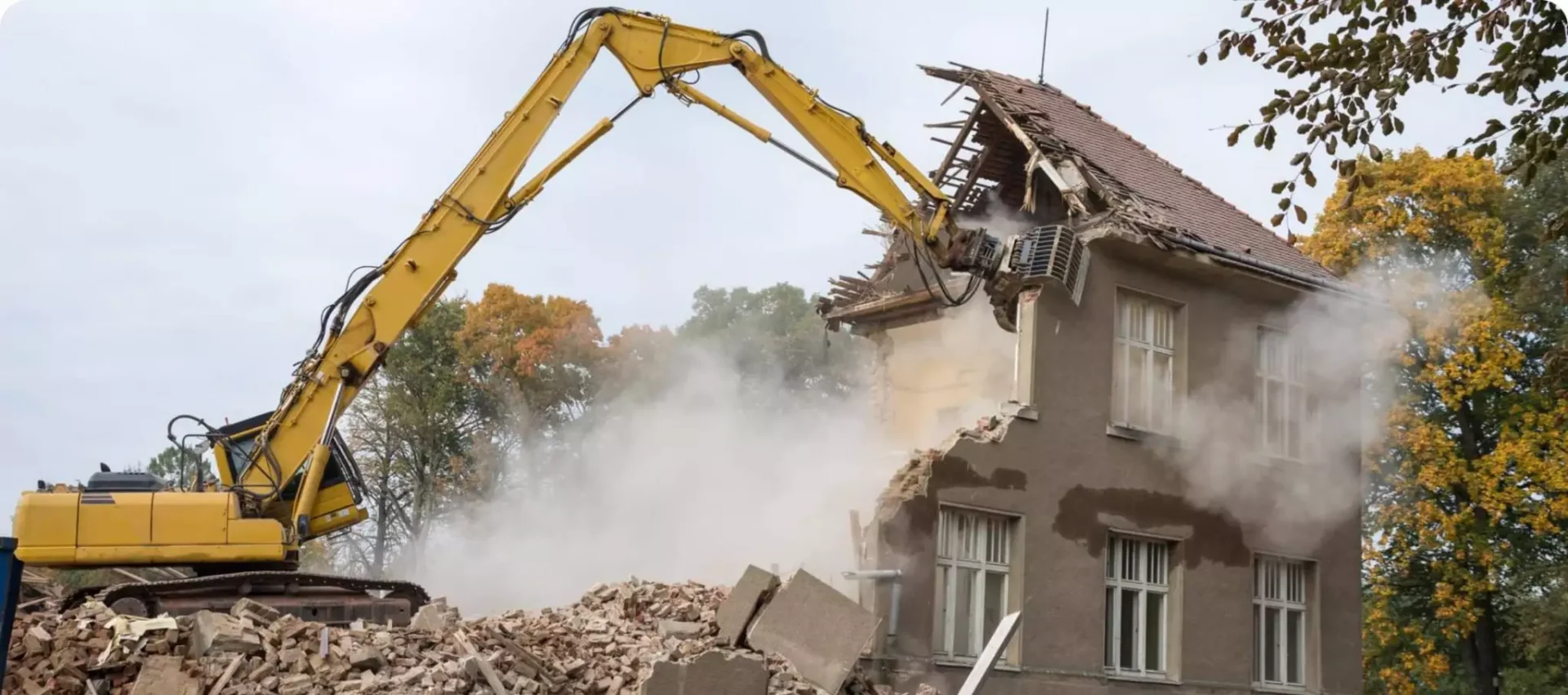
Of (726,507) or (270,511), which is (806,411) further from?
(270,511)

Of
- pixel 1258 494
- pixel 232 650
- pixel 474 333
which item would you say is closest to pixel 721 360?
pixel 474 333

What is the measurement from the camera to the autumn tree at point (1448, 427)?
26281 mm

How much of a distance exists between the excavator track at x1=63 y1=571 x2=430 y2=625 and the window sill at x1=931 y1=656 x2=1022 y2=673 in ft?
17.0

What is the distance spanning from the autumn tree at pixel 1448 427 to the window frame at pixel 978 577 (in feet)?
42.6

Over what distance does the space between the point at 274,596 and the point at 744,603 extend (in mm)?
4132

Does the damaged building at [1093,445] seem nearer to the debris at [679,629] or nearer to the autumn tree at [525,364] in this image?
the debris at [679,629]

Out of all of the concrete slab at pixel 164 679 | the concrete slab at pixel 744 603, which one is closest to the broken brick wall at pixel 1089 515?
the concrete slab at pixel 744 603

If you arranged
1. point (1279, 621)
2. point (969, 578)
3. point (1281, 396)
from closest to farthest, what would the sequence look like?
point (969, 578) < point (1279, 621) < point (1281, 396)

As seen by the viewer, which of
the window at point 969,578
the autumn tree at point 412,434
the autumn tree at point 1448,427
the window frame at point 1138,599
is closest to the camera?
the window at point 969,578

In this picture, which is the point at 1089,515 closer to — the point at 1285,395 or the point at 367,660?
the point at 1285,395

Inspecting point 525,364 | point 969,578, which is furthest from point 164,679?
point 525,364

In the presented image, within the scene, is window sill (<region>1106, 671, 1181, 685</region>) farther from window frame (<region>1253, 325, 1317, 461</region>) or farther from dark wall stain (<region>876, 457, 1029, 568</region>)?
window frame (<region>1253, 325, 1317, 461</region>)

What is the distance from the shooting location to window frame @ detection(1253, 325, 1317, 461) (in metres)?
18.8

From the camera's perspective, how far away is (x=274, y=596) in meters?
13.1
